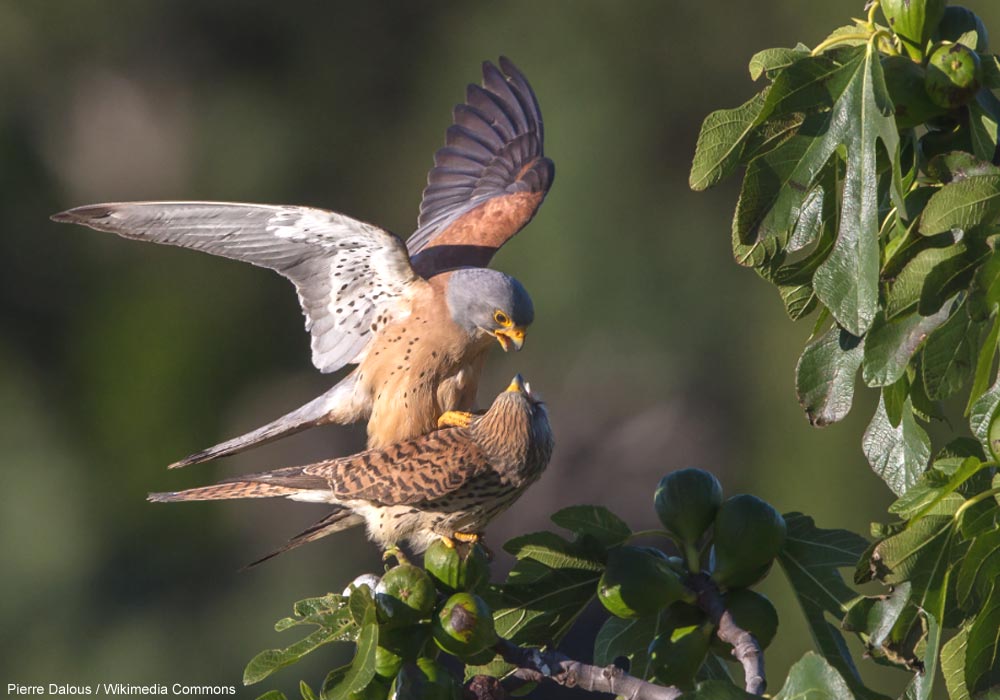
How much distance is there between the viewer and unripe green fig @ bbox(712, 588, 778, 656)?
1525mm

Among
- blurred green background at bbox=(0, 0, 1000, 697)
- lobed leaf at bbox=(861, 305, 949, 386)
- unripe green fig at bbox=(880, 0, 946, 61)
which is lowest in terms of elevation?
blurred green background at bbox=(0, 0, 1000, 697)

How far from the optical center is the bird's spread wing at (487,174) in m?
3.30

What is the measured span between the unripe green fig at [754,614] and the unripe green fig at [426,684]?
13.6 inches

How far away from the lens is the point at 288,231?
268 cm

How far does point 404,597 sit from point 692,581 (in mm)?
361

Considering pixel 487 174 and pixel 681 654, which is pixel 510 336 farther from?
pixel 681 654

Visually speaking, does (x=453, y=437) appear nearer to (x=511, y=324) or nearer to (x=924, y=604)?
(x=511, y=324)

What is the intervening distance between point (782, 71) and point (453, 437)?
42.5 inches

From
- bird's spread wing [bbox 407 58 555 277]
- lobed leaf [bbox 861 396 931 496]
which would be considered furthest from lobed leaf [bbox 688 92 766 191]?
bird's spread wing [bbox 407 58 555 277]

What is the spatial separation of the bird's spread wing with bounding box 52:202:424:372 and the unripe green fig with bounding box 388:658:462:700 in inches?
49.4

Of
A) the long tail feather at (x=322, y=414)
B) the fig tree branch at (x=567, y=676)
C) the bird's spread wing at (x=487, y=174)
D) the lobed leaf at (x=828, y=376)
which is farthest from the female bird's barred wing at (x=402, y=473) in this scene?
the bird's spread wing at (x=487, y=174)

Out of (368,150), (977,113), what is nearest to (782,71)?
(977,113)

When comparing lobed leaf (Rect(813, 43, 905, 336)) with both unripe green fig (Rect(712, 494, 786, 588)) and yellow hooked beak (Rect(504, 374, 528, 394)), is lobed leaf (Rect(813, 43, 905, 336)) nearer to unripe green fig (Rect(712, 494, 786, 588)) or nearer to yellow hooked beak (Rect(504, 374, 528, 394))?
unripe green fig (Rect(712, 494, 786, 588))

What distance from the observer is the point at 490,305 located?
8.72 feet
